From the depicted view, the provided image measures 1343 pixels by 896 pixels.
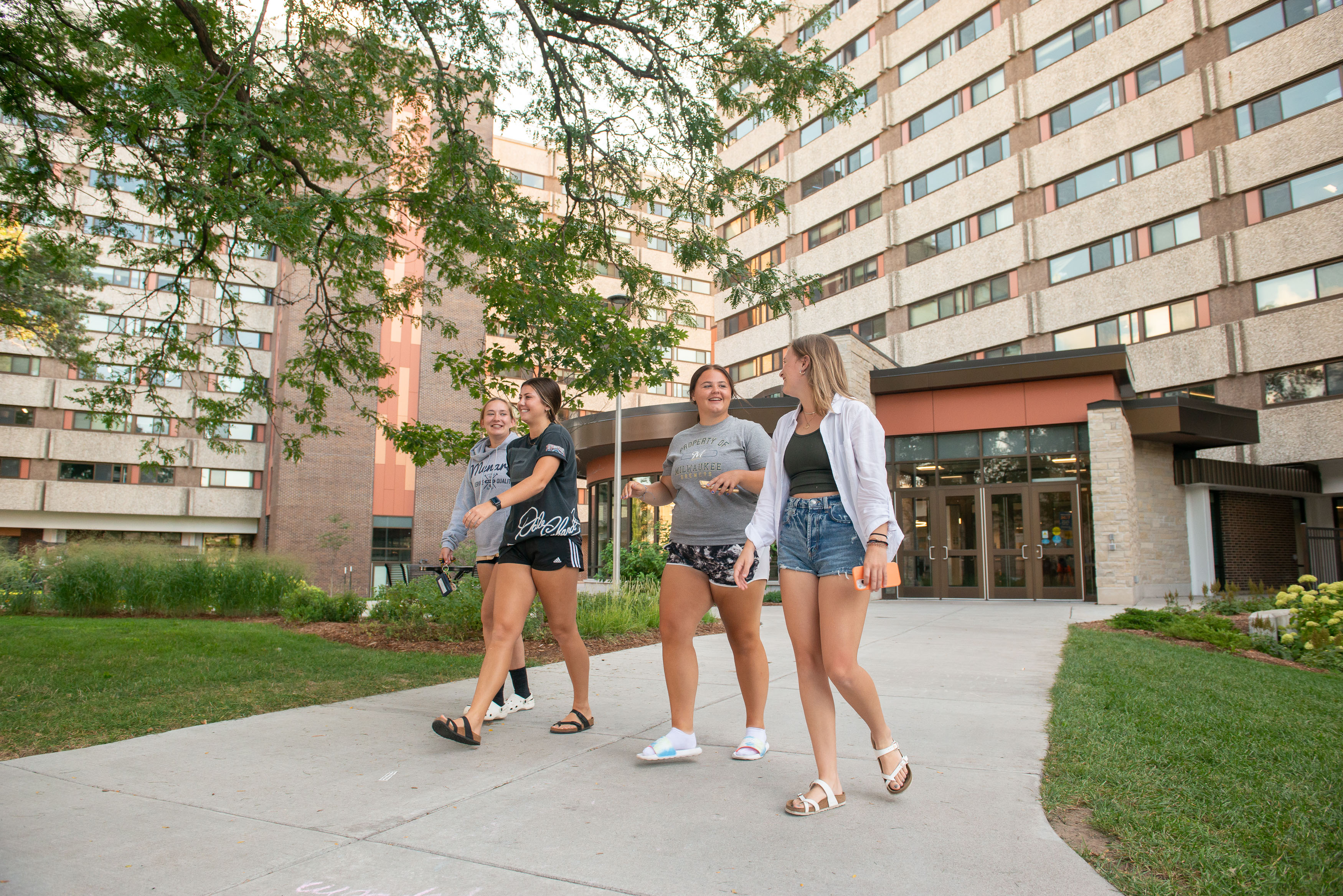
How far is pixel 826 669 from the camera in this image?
3.32 metres

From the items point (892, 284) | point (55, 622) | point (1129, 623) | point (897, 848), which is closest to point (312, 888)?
point (897, 848)

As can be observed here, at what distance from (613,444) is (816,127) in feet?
79.8

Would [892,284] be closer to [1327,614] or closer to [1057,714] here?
[1327,614]

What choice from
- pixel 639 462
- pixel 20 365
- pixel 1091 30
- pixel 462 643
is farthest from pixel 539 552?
pixel 20 365

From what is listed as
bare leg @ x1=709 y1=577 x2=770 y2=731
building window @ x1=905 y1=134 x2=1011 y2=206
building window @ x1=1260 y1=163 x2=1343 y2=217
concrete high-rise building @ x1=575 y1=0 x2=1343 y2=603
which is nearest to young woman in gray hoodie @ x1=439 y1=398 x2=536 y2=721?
bare leg @ x1=709 y1=577 x2=770 y2=731

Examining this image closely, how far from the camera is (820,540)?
3393 millimetres

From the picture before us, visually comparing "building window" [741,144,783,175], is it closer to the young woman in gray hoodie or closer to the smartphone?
the young woman in gray hoodie

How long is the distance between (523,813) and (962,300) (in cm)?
3176

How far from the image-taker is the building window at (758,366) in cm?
3994

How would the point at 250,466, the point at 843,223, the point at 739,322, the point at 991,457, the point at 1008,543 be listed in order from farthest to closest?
1. the point at 250,466
2. the point at 739,322
3. the point at 843,223
4. the point at 991,457
5. the point at 1008,543

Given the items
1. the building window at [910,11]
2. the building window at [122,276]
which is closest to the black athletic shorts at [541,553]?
the building window at [910,11]

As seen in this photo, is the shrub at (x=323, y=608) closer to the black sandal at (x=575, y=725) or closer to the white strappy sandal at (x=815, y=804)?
the black sandal at (x=575, y=725)

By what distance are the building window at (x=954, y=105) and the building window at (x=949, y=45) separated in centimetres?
174

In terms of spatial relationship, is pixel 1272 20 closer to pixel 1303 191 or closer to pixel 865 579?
pixel 1303 191
